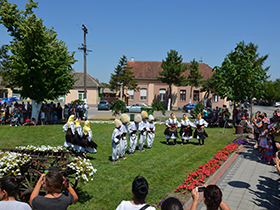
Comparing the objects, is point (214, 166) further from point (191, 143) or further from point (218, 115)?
point (218, 115)

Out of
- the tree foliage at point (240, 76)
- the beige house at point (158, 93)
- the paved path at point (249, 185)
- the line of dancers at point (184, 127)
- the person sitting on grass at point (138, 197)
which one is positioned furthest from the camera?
the beige house at point (158, 93)

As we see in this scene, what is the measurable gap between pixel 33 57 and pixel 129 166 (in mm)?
13714

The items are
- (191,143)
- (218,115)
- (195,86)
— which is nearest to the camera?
(191,143)

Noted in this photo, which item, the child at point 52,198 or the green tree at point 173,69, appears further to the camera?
the green tree at point 173,69

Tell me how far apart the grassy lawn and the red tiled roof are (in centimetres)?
2839

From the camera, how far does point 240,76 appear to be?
63.9ft

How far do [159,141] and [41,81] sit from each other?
1102cm

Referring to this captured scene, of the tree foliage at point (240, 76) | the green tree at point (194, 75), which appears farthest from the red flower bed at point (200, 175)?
→ the green tree at point (194, 75)

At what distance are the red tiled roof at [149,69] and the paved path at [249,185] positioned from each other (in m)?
33.9

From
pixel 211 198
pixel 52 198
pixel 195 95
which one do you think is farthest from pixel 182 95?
pixel 52 198

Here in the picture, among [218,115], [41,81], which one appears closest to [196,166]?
[218,115]

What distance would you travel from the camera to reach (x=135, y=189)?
317 centimetres

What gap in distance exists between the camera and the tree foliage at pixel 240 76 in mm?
19344

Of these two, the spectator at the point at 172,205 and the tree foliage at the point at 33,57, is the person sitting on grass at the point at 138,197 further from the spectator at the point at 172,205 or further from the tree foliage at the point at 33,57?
the tree foliage at the point at 33,57
